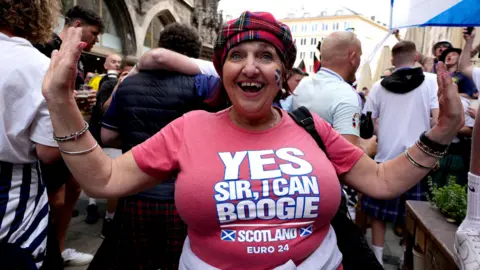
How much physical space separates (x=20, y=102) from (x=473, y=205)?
2080 millimetres

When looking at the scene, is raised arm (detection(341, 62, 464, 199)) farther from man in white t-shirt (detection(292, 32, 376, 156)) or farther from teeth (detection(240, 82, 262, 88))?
man in white t-shirt (detection(292, 32, 376, 156))

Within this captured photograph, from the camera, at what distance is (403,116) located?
11.5 feet

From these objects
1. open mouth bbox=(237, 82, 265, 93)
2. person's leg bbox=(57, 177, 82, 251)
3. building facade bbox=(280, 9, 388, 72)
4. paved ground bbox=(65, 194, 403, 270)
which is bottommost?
building facade bbox=(280, 9, 388, 72)

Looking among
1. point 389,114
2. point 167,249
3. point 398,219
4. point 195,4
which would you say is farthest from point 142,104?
point 195,4

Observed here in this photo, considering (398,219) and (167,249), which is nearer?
(167,249)

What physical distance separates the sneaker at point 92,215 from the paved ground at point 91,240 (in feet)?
0.18

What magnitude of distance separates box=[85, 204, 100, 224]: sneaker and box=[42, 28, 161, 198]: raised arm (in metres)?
3.29

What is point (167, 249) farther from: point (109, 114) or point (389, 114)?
point (389, 114)

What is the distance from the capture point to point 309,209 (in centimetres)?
134

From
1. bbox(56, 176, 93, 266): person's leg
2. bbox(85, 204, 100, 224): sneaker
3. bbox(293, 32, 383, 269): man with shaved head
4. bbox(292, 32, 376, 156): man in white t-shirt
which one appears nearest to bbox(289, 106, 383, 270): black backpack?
bbox(293, 32, 383, 269): man with shaved head

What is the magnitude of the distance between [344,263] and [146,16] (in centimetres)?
1427

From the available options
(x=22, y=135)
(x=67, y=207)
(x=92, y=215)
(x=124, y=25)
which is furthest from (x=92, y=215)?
(x=124, y=25)

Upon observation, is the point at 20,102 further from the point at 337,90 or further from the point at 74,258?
the point at 74,258

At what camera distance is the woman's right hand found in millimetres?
1134
